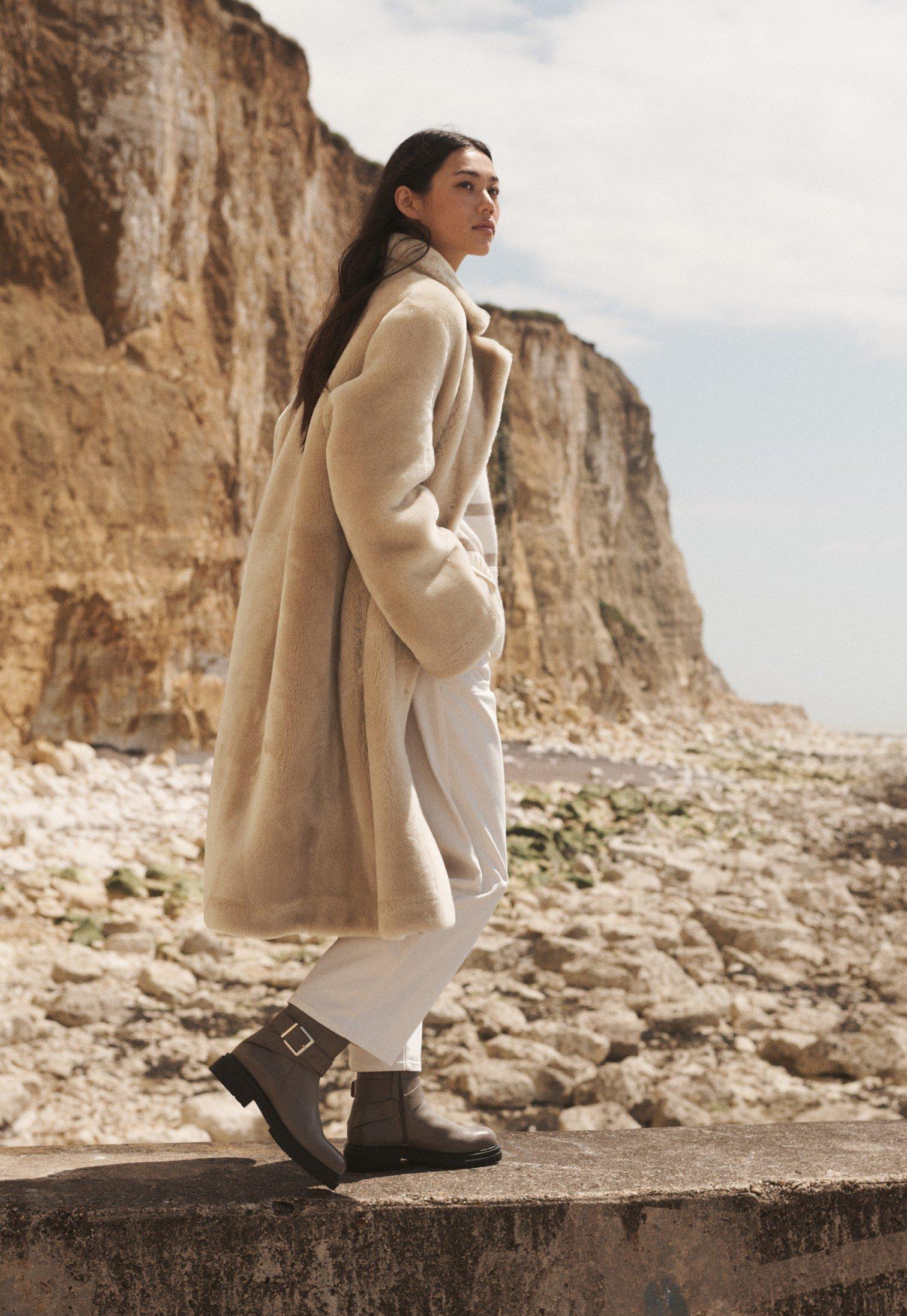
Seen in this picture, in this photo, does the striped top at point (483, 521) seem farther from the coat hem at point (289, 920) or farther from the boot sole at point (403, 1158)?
the boot sole at point (403, 1158)

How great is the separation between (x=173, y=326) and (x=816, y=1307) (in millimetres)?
12329

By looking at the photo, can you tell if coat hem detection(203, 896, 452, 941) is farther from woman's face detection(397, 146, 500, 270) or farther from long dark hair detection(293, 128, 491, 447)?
woman's face detection(397, 146, 500, 270)

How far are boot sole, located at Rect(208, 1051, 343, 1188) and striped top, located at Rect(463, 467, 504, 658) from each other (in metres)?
0.75

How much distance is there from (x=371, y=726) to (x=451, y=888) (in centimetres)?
28

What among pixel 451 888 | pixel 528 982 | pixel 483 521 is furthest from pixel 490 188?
pixel 528 982

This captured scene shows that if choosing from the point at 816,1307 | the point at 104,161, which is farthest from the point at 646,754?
the point at 816,1307

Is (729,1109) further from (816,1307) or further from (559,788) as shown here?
(559,788)

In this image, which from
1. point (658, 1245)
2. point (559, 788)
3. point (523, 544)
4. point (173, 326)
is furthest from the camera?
point (523, 544)

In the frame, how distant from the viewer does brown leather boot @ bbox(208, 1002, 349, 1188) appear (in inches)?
63.5

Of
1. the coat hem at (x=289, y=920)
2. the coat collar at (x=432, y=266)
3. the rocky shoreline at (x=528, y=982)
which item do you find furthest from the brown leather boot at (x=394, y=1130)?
the rocky shoreline at (x=528, y=982)

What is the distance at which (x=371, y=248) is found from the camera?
1.90 metres

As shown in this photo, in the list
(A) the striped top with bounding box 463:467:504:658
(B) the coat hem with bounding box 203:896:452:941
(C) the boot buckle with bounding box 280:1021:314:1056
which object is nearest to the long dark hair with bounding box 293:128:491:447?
(A) the striped top with bounding box 463:467:504:658

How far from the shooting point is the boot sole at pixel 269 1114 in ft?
5.26

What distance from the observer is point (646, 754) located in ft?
75.3
